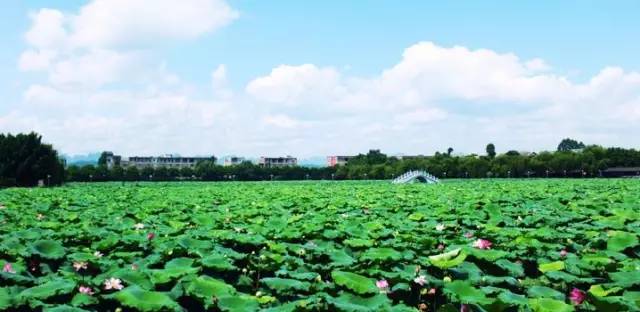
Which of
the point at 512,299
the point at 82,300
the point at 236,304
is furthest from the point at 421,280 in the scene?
the point at 82,300

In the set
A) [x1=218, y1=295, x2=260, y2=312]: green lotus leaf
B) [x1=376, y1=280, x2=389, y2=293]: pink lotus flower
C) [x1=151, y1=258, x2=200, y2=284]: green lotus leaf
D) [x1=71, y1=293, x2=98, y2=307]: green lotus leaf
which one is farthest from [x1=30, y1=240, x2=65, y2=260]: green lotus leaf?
[x1=376, y1=280, x2=389, y2=293]: pink lotus flower

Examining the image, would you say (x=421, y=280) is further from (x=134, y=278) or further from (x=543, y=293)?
(x=134, y=278)

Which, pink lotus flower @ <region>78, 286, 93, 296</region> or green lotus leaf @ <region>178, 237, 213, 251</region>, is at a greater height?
green lotus leaf @ <region>178, 237, 213, 251</region>

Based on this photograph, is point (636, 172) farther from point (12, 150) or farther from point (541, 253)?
point (541, 253)

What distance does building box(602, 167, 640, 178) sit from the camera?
3661 inches

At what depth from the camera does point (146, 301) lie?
13.5 feet

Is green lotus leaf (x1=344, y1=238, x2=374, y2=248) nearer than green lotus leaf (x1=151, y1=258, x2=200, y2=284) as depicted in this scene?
No

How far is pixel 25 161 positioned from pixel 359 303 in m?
56.5

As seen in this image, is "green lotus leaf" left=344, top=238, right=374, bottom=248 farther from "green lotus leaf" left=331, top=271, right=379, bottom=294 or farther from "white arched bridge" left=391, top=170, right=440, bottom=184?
"white arched bridge" left=391, top=170, right=440, bottom=184

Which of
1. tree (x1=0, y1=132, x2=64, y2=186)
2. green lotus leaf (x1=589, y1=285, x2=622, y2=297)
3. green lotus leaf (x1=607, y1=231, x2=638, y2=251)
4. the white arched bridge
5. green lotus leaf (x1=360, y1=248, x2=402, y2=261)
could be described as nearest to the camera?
green lotus leaf (x1=589, y1=285, x2=622, y2=297)

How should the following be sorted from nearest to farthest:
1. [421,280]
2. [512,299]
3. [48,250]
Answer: [512,299]
[421,280]
[48,250]

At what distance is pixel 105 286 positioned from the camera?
481 centimetres

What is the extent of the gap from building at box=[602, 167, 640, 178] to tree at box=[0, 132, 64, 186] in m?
77.8

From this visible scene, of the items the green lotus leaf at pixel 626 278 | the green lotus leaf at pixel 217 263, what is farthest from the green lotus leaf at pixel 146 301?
the green lotus leaf at pixel 626 278
